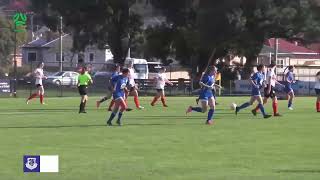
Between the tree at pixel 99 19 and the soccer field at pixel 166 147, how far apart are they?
42889 mm

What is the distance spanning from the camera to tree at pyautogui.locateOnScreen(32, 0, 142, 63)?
2766 inches

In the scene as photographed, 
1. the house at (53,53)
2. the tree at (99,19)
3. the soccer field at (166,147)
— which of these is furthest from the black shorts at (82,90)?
the house at (53,53)

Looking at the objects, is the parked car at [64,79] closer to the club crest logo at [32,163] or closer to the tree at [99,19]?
the tree at [99,19]

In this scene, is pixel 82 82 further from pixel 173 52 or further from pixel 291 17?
pixel 173 52

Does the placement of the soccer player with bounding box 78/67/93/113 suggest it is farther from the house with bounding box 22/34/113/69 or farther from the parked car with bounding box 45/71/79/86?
the house with bounding box 22/34/113/69

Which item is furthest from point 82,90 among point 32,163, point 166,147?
point 32,163

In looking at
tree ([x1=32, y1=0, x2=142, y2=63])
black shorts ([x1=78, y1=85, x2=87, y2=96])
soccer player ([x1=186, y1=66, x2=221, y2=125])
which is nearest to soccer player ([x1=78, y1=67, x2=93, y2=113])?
black shorts ([x1=78, y1=85, x2=87, y2=96])

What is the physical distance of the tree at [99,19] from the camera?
70250mm

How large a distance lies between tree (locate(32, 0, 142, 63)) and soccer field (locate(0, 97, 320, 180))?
42889 mm

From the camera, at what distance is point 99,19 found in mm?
72000

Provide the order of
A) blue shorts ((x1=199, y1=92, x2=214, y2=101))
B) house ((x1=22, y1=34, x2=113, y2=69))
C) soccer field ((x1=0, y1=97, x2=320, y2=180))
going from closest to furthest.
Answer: soccer field ((x1=0, y1=97, x2=320, y2=180))
blue shorts ((x1=199, y1=92, x2=214, y2=101))
house ((x1=22, y1=34, x2=113, y2=69))

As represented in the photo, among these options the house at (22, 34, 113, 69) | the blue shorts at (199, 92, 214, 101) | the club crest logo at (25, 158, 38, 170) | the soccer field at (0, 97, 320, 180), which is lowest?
the soccer field at (0, 97, 320, 180)

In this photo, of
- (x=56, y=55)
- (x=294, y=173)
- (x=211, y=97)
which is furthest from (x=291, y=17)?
(x=56, y=55)

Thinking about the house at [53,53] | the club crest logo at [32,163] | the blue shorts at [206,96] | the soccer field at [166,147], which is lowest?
the soccer field at [166,147]
